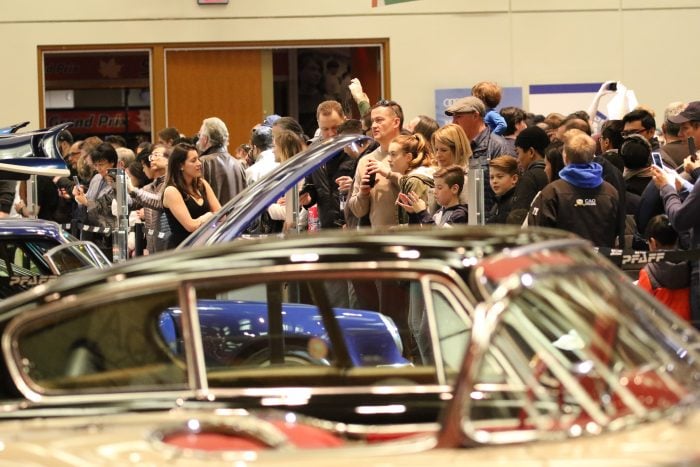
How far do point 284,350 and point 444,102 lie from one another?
1380 centimetres


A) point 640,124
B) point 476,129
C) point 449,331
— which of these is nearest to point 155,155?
point 476,129

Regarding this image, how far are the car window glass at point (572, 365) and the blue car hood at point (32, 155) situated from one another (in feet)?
18.5

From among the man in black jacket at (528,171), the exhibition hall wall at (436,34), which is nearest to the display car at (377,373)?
the man in black jacket at (528,171)

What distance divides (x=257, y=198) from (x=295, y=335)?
5.22 feet

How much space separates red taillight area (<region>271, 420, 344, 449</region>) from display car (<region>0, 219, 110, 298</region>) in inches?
187

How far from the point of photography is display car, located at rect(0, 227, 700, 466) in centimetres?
384

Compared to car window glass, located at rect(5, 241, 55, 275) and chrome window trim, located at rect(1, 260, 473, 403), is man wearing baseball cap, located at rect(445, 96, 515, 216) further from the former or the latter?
chrome window trim, located at rect(1, 260, 473, 403)

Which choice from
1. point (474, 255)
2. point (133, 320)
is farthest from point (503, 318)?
point (133, 320)

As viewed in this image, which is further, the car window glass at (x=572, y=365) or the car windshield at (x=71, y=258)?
the car windshield at (x=71, y=258)

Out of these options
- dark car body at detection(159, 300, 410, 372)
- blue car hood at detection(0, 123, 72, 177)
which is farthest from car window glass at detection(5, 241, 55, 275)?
dark car body at detection(159, 300, 410, 372)

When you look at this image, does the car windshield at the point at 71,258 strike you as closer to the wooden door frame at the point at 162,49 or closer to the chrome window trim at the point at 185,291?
the chrome window trim at the point at 185,291

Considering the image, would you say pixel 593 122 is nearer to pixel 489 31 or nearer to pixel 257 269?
pixel 489 31

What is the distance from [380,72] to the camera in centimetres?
2005

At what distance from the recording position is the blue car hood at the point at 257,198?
7.54 metres
